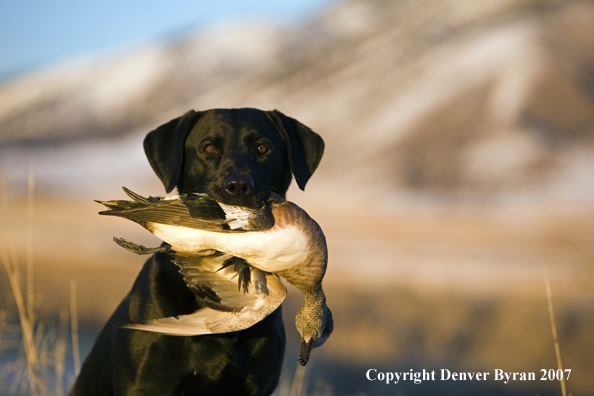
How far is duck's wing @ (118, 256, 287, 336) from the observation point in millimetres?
2449

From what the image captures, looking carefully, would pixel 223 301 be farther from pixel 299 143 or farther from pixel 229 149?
pixel 299 143

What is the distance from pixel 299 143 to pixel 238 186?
834 millimetres

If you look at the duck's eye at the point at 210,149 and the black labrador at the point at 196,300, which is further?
the duck's eye at the point at 210,149

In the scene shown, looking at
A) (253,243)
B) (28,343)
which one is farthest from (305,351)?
(28,343)

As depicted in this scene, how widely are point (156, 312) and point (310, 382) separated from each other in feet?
11.5

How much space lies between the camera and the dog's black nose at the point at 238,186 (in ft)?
8.87

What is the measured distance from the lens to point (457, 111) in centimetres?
2456

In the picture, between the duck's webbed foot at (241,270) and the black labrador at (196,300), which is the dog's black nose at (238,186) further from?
the duck's webbed foot at (241,270)

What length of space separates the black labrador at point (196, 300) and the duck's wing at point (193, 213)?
11.1 inches

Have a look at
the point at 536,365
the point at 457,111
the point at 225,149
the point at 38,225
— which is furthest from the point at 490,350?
the point at 457,111

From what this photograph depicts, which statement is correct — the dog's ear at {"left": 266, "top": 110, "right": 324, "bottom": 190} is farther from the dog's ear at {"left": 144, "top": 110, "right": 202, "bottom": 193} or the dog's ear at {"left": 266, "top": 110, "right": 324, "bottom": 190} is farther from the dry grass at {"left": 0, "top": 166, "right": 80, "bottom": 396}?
the dry grass at {"left": 0, "top": 166, "right": 80, "bottom": 396}

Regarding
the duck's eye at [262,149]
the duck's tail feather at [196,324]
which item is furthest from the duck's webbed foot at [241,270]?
the duck's eye at [262,149]

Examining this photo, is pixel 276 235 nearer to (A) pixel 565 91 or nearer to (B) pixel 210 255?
(B) pixel 210 255

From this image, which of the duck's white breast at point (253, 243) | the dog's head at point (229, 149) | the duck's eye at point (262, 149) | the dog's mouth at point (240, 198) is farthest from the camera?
the duck's eye at point (262, 149)
